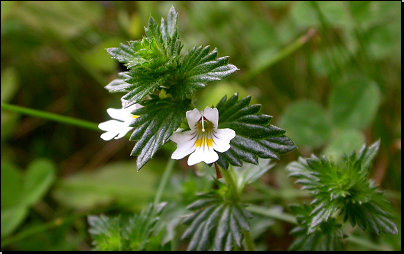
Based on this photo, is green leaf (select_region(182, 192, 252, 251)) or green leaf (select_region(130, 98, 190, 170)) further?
green leaf (select_region(182, 192, 252, 251))

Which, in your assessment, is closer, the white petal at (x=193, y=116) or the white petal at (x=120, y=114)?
the white petal at (x=193, y=116)

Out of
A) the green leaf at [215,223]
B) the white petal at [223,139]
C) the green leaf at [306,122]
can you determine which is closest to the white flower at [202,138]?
the white petal at [223,139]

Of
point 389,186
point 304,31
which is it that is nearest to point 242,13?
point 304,31

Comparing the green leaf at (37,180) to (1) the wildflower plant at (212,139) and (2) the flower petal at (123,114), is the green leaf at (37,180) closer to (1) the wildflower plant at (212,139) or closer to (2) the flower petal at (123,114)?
(1) the wildflower plant at (212,139)

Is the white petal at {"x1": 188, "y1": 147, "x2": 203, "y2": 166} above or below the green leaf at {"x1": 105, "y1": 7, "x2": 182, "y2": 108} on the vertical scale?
below

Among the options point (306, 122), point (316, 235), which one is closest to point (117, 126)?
point (316, 235)

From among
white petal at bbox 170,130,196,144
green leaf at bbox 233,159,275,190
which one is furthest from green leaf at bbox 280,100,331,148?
white petal at bbox 170,130,196,144

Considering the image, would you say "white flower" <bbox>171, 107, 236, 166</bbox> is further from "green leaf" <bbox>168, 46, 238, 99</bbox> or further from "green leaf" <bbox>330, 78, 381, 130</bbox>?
"green leaf" <bbox>330, 78, 381, 130</bbox>

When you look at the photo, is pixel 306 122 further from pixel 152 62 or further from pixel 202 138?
pixel 152 62
